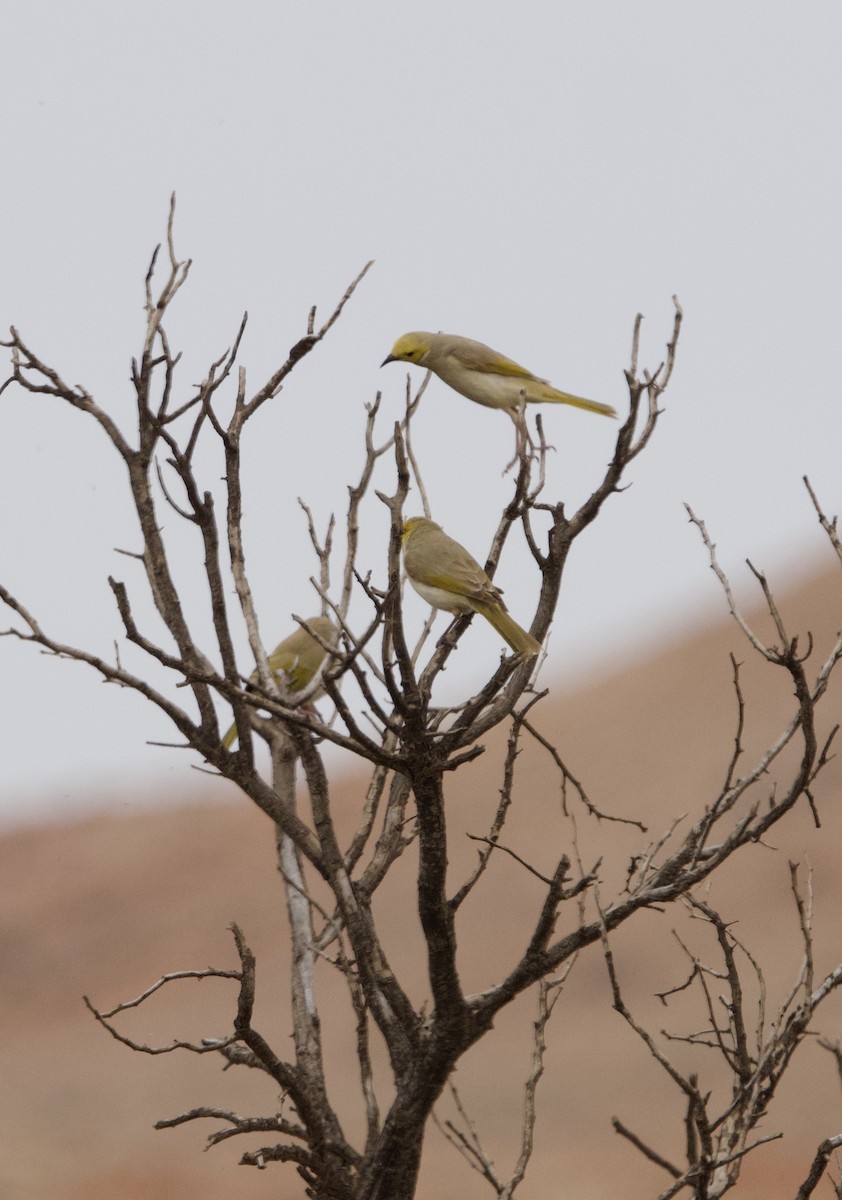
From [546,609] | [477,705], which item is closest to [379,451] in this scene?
[546,609]

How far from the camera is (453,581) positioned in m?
4.73

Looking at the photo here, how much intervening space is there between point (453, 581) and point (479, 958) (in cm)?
1709

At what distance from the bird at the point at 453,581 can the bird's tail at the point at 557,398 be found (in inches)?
51.6

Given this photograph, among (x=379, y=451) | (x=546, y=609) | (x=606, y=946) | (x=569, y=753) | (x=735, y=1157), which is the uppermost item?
(x=569, y=753)

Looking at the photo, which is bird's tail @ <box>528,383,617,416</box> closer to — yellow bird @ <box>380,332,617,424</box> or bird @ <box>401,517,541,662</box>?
yellow bird @ <box>380,332,617,424</box>

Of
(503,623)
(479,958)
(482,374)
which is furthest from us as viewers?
(479,958)

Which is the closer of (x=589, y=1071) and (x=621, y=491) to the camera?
(x=621, y=491)

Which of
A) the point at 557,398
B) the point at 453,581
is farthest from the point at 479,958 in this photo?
the point at 453,581

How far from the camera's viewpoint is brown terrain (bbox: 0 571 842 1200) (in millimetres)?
17094

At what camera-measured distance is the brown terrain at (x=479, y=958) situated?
17.1 metres

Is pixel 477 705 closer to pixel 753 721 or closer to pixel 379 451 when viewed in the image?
pixel 379 451

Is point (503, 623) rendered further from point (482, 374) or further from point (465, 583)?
point (482, 374)

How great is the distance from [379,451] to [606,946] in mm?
1891

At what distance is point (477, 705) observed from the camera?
3131mm
